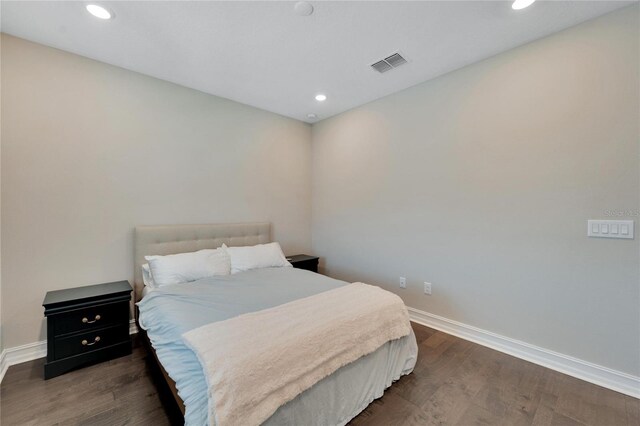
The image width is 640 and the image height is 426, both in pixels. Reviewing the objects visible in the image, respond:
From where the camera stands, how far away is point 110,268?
2615mm

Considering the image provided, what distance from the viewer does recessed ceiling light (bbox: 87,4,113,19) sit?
1885 mm

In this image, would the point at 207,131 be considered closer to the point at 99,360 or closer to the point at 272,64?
the point at 272,64

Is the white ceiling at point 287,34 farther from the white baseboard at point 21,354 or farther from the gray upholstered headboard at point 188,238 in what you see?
the white baseboard at point 21,354

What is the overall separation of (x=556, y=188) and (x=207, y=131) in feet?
11.9

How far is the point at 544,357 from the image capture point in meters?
2.22

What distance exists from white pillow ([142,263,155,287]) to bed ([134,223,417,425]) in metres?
0.07

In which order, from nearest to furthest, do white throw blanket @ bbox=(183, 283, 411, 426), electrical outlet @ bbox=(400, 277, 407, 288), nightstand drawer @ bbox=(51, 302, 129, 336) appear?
white throw blanket @ bbox=(183, 283, 411, 426) → nightstand drawer @ bbox=(51, 302, 129, 336) → electrical outlet @ bbox=(400, 277, 407, 288)

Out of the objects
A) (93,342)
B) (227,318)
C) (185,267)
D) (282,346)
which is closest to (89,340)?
(93,342)

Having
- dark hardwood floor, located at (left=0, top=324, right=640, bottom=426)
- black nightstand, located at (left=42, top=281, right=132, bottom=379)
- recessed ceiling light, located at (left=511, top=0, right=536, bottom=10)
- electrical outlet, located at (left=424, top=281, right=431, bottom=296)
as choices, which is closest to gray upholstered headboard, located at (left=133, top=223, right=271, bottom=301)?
black nightstand, located at (left=42, top=281, right=132, bottom=379)

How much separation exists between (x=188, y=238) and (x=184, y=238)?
0.04 meters

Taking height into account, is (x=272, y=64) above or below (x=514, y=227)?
above

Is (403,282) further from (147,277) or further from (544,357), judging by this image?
(147,277)

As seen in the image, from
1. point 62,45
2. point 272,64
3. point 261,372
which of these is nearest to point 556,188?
point 261,372

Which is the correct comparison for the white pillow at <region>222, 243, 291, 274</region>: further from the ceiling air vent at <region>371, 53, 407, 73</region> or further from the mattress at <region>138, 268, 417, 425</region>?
the ceiling air vent at <region>371, 53, 407, 73</region>
